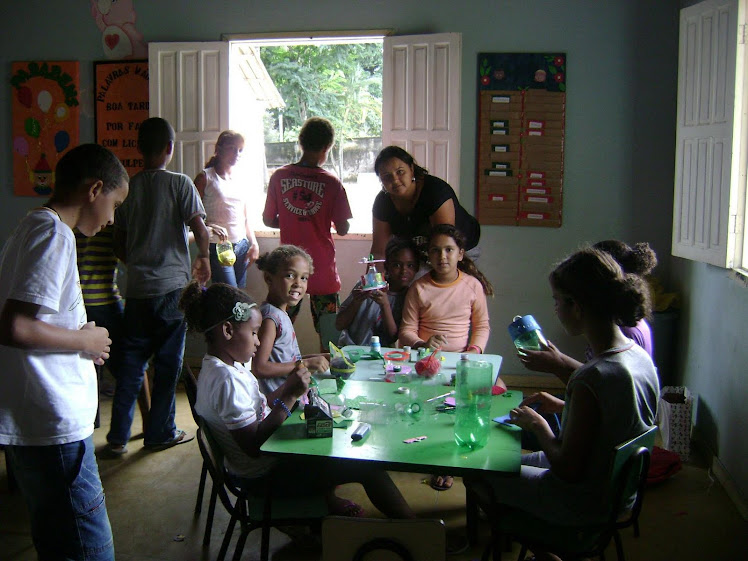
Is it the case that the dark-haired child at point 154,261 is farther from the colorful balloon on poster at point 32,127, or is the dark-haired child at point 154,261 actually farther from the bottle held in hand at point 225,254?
the colorful balloon on poster at point 32,127

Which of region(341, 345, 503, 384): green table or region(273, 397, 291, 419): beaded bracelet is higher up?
region(273, 397, 291, 419): beaded bracelet

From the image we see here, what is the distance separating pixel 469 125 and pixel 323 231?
160cm

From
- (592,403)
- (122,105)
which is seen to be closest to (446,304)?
(592,403)

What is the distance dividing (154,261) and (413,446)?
2.12 metres

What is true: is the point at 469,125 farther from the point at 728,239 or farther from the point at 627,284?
the point at 627,284

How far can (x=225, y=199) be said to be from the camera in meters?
5.00

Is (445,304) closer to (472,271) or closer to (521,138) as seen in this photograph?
(472,271)

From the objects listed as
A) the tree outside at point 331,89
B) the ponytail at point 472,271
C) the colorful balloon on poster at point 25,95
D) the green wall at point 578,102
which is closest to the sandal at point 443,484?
the ponytail at point 472,271

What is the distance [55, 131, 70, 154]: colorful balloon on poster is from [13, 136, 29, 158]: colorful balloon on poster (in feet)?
0.92

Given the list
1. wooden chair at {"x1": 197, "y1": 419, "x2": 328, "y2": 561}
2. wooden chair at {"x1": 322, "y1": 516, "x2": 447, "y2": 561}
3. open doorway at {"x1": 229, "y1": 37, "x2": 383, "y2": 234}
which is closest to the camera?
wooden chair at {"x1": 322, "y1": 516, "x2": 447, "y2": 561}

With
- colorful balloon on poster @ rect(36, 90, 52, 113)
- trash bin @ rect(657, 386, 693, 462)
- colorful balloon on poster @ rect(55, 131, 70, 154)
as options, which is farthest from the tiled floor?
colorful balloon on poster @ rect(36, 90, 52, 113)

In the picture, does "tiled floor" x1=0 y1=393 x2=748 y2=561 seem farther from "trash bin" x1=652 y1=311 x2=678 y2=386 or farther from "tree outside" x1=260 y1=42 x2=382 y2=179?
"tree outside" x1=260 y1=42 x2=382 y2=179

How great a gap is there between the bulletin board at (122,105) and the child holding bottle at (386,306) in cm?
287

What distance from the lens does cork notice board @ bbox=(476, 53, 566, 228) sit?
504 cm
